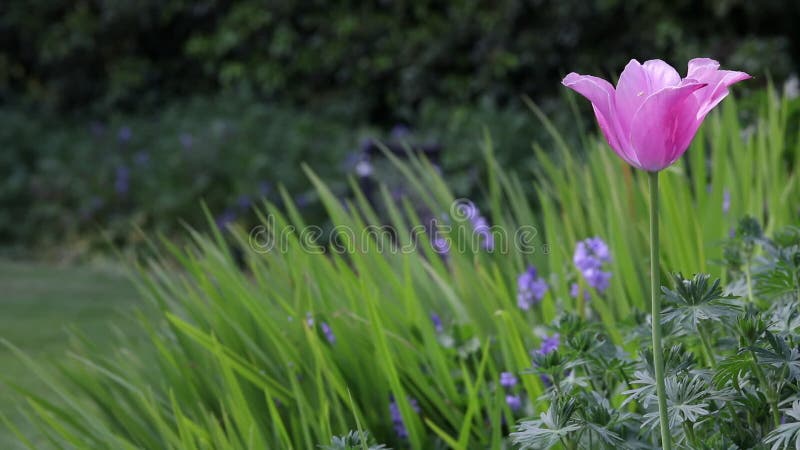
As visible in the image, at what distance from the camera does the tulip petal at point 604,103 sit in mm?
984

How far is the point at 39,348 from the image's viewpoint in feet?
13.3

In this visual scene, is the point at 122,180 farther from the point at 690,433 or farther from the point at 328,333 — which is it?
the point at 690,433

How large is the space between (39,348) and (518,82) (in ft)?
13.1

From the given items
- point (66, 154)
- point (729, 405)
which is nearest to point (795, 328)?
point (729, 405)

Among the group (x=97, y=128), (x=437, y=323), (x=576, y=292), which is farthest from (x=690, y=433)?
(x=97, y=128)

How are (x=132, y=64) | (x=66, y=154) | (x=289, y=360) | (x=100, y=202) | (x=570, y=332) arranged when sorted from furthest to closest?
(x=132, y=64) → (x=66, y=154) → (x=100, y=202) → (x=289, y=360) → (x=570, y=332)

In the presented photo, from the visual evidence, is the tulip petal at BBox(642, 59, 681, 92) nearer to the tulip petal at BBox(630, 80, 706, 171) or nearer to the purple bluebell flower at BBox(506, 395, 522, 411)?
the tulip petal at BBox(630, 80, 706, 171)

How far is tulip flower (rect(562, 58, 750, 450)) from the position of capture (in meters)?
0.96

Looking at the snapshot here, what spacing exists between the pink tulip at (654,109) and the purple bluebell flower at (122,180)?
19.2ft

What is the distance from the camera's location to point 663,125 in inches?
38.2

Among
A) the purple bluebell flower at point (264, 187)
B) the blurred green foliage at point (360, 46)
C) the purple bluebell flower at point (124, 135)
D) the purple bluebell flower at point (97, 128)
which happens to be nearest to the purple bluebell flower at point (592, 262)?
the blurred green foliage at point (360, 46)

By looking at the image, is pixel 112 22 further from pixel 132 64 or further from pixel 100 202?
pixel 100 202

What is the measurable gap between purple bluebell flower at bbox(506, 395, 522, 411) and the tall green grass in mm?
17

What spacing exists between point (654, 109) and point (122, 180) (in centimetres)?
602
